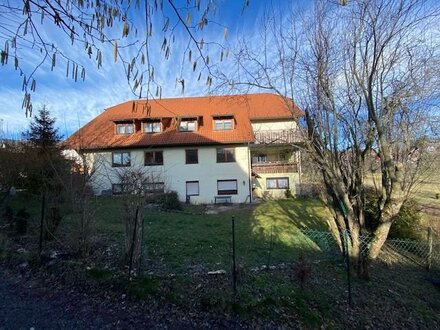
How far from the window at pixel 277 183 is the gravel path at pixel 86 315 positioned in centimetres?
2155

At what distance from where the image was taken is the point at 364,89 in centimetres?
648

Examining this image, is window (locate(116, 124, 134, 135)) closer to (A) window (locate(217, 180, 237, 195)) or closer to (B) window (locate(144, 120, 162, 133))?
(B) window (locate(144, 120, 162, 133))

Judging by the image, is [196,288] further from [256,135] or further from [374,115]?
[256,135]

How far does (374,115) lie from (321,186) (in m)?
2.63

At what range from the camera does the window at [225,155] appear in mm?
23438

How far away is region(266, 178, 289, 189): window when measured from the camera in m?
25.6

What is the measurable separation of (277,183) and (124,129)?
524 inches

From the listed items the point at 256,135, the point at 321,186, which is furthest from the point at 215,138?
the point at 321,186

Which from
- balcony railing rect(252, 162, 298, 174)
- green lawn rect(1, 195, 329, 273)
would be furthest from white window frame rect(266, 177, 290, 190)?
green lawn rect(1, 195, 329, 273)

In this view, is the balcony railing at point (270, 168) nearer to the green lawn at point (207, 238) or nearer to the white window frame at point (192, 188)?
the white window frame at point (192, 188)

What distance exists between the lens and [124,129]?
2486 cm

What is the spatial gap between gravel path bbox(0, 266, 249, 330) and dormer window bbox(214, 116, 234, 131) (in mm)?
20205

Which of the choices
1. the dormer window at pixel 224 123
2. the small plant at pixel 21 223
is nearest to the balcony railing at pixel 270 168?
the dormer window at pixel 224 123

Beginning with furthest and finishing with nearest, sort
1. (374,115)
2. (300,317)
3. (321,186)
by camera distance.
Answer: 1. (321,186)
2. (374,115)
3. (300,317)
